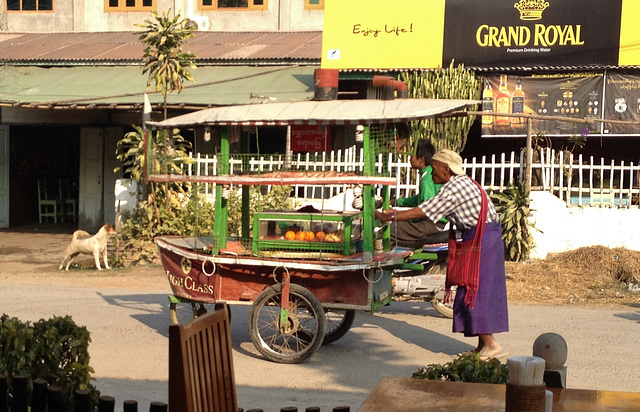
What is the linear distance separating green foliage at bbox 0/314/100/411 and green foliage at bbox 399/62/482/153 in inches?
457

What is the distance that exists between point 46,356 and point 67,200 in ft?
57.6

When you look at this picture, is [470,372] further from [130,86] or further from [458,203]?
[130,86]

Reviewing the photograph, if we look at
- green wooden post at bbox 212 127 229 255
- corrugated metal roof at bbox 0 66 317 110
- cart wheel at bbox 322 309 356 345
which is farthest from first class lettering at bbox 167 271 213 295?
corrugated metal roof at bbox 0 66 317 110

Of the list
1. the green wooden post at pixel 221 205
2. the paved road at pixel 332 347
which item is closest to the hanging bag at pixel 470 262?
the paved road at pixel 332 347

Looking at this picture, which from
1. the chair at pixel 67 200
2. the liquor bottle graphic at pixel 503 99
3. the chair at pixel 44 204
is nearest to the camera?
the liquor bottle graphic at pixel 503 99

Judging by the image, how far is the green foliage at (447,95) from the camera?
1625 centimetres

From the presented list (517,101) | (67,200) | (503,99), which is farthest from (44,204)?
(517,101)

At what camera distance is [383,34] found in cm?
1734

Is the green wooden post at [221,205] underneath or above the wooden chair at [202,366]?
above

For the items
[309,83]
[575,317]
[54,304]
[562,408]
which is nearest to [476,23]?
[309,83]

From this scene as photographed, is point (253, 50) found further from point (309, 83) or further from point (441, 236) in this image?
point (441, 236)

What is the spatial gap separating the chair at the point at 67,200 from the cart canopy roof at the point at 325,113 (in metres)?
14.4

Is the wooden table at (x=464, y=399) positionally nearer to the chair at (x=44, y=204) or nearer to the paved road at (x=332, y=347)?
the paved road at (x=332, y=347)

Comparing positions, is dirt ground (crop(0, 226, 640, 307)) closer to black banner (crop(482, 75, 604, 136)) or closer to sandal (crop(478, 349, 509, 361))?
black banner (crop(482, 75, 604, 136))
